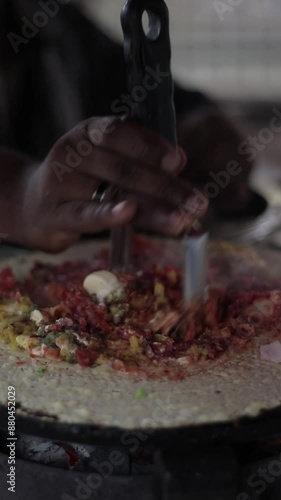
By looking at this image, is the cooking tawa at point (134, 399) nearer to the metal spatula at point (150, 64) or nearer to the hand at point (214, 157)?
the metal spatula at point (150, 64)

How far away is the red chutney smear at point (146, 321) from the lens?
0.85 meters

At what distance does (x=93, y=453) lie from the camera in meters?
0.71

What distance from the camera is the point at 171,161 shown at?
85 cm

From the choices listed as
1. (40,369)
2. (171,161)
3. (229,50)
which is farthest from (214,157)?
(229,50)

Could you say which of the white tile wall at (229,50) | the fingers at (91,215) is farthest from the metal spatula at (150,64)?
the white tile wall at (229,50)

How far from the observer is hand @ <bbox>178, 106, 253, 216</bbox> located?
4.40 ft

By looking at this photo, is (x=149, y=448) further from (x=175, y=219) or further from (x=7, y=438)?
(x=175, y=219)

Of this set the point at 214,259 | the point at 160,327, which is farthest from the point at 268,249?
the point at 160,327

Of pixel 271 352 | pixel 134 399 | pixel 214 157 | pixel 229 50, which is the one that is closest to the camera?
pixel 134 399

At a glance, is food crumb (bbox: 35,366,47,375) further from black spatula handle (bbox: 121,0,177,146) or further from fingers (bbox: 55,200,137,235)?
black spatula handle (bbox: 121,0,177,146)

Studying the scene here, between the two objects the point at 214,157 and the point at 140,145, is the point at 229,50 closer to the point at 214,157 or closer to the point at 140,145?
the point at 214,157

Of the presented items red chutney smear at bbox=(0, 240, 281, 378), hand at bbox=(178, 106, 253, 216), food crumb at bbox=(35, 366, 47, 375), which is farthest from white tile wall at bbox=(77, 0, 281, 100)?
food crumb at bbox=(35, 366, 47, 375)

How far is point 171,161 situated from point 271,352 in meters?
0.27

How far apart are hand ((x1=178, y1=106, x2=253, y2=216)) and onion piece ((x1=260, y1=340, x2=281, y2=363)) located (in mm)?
505
